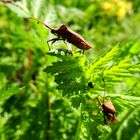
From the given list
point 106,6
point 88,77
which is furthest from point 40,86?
point 106,6

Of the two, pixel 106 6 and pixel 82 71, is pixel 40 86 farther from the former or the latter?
pixel 106 6

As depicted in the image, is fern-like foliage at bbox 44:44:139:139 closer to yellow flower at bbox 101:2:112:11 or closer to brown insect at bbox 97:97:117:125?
brown insect at bbox 97:97:117:125

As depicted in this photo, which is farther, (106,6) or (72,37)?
(106,6)

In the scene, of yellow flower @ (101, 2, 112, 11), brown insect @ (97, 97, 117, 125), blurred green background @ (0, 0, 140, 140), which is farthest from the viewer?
yellow flower @ (101, 2, 112, 11)

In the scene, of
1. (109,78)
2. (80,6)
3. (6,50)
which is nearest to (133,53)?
(109,78)

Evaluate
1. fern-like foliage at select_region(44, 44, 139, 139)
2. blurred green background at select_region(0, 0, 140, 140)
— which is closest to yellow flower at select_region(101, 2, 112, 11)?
blurred green background at select_region(0, 0, 140, 140)

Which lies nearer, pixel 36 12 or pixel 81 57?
pixel 81 57

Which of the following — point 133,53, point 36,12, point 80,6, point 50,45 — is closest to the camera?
point 50,45

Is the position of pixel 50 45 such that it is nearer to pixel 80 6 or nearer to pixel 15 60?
pixel 15 60

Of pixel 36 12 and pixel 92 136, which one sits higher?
pixel 36 12
